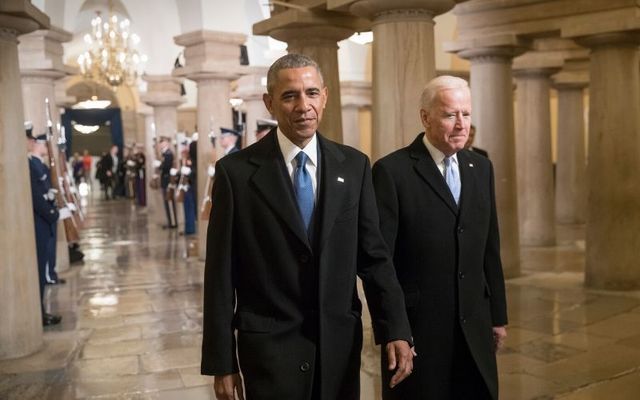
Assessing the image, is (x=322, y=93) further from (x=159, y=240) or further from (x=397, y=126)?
(x=159, y=240)

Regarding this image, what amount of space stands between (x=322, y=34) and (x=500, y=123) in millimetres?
2990

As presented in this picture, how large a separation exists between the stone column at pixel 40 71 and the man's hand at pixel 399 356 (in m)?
8.07

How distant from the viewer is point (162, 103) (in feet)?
52.3

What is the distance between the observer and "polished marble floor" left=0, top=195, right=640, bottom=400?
5020 mm

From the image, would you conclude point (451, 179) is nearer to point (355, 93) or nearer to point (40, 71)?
point (40, 71)

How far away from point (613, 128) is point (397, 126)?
3199 mm

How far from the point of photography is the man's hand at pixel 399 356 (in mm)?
A: 2604

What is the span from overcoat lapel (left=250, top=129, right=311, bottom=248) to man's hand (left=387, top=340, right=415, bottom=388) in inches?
18.9

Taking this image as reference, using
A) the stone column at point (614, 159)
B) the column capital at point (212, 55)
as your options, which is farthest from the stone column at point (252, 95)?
the stone column at point (614, 159)

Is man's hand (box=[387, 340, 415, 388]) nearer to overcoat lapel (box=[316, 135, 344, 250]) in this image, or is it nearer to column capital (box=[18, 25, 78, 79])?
overcoat lapel (box=[316, 135, 344, 250])

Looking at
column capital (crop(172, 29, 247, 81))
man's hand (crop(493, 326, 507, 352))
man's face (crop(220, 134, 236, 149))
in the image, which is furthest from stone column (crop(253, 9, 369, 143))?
man's hand (crop(493, 326, 507, 352))

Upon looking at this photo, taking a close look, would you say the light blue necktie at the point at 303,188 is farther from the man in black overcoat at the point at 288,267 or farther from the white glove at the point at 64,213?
the white glove at the point at 64,213

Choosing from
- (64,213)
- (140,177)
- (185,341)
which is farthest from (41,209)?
(140,177)

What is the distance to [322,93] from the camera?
254cm
